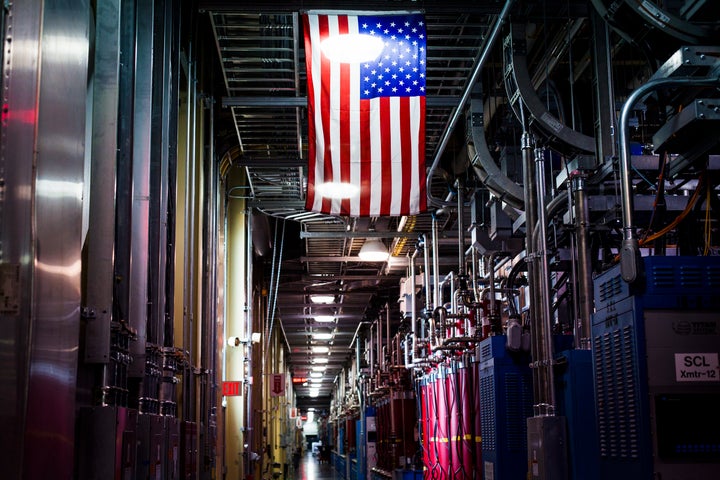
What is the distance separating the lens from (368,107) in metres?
8.62

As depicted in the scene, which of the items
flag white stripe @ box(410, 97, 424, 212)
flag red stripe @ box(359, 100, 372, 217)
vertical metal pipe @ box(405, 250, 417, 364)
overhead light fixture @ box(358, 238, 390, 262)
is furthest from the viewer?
overhead light fixture @ box(358, 238, 390, 262)

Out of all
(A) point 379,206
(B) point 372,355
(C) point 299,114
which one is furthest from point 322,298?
(A) point 379,206

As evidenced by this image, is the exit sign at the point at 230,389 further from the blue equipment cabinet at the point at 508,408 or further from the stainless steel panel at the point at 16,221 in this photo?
the stainless steel panel at the point at 16,221

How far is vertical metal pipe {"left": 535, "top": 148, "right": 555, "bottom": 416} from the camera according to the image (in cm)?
704

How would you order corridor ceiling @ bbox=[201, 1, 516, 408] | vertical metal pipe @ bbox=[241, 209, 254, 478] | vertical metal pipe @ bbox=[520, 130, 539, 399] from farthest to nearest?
vertical metal pipe @ bbox=[241, 209, 254, 478] < corridor ceiling @ bbox=[201, 1, 516, 408] < vertical metal pipe @ bbox=[520, 130, 539, 399]

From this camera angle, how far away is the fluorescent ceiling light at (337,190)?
8.86 metres

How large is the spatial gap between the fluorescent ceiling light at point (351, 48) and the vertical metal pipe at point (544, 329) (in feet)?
7.81

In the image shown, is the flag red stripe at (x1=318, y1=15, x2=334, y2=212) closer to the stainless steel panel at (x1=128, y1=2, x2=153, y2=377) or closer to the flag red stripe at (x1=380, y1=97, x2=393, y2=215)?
the flag red stripe at (x1=380, y1=97, x2=393, y2=215)

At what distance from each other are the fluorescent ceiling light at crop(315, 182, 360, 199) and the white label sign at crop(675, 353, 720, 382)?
4366 mm

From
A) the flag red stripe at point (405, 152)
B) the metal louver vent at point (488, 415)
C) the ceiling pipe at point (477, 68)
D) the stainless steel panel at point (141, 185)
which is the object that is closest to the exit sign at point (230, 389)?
the ceiling pipe at point (477, 68)

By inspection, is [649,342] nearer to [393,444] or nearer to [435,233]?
[435,233]

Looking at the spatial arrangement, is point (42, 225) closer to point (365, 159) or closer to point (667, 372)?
point (667, 372)

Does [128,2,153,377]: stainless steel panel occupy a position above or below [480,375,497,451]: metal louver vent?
above

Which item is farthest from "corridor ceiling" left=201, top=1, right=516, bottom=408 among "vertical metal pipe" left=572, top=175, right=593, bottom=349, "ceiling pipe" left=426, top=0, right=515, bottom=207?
"vertical metal pipe" left=572, top=175, right=593, bottom=349
